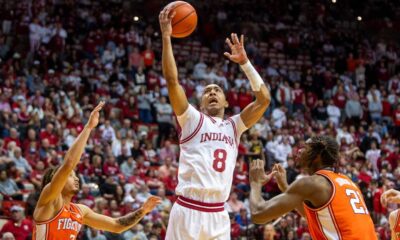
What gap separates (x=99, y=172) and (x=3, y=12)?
8.46 meters

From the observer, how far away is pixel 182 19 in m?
7.05

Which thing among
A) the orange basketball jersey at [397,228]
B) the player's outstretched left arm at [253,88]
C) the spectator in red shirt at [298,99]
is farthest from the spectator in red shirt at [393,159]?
the player's outstretched left arm at [253,88]

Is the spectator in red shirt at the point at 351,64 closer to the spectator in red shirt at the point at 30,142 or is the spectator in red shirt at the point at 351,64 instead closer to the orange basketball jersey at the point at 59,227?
the spectator in red shirt at the point at 30,142

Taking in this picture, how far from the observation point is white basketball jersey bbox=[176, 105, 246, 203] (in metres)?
6.43

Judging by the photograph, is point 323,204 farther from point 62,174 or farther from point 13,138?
point 13,138

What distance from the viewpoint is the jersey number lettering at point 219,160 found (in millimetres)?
6498

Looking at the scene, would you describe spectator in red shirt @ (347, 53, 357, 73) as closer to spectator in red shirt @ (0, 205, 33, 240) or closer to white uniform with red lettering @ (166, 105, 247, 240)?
spectator in red shirt @ (0, 205, 33, 240)

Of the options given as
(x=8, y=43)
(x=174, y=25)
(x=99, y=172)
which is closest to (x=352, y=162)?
(x=99, y=172)

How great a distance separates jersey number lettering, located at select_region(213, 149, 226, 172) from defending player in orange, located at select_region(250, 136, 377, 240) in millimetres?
526

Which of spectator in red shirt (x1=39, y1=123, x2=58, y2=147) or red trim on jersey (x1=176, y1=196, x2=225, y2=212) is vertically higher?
spectator in red shirt (x1=39, y1=123, x2=58, y2=147)

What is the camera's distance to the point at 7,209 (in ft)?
45.6

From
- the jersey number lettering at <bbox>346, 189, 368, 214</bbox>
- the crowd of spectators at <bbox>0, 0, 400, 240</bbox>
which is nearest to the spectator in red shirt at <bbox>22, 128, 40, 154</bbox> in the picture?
the crowd of spectators at <bbox>0, 0, 400, 240</bbox>

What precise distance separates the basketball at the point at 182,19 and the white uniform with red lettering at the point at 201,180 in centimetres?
91

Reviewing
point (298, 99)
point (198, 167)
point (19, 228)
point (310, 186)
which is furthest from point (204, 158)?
point (298, 99)
